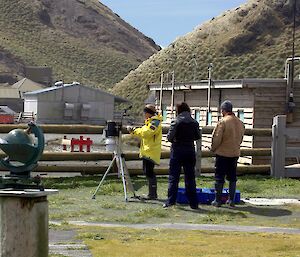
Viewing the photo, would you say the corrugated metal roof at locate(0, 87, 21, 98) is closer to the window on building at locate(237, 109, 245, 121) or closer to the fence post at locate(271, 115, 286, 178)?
the window on building at locate(237, 109, 245, 121)

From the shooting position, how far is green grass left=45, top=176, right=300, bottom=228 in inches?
423

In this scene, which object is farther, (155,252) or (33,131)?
(155,252)

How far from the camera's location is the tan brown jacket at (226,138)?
12.2 m

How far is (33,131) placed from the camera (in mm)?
5652

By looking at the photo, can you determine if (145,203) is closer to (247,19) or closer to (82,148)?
(82,148)

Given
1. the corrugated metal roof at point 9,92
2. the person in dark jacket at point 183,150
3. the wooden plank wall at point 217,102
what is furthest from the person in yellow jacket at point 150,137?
the corrugated metal roof at point 9,92

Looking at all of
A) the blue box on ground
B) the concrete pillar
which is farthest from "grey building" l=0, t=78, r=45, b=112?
the concrete pillar

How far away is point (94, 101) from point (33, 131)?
175 feet

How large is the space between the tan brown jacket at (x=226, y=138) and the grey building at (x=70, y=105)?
142ft

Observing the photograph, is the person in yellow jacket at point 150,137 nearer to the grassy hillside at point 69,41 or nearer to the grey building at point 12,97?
the grey building at point 12,97

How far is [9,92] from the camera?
257 feet

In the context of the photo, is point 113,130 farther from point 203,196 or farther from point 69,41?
point 69,41

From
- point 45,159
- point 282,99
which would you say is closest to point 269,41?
point 282,99

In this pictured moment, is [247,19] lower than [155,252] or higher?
higher
